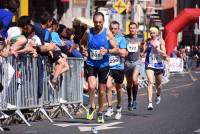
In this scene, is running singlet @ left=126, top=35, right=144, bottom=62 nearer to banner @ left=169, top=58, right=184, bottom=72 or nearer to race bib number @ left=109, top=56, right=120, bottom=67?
race bib number @ left=109, top=56, right=120, bottom=67

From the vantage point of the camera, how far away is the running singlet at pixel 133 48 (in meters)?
17.0

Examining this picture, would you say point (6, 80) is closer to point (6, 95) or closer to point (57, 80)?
point (6, 95)

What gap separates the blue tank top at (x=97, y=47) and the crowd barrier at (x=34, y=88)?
0.93 metres

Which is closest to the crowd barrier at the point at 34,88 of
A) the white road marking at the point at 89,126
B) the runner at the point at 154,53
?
the white road marking at the point at 89,126

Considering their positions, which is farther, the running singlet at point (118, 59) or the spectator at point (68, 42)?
the spectator at point (68, 42)

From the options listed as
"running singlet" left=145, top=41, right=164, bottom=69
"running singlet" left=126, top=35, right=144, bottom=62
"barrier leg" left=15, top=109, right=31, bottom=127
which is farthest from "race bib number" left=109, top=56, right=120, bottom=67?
"barrier leg" left=15, top=109, right=31, bottom=127

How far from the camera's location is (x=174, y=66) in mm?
50562

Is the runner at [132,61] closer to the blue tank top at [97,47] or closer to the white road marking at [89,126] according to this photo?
the blue tank top at [97,47]

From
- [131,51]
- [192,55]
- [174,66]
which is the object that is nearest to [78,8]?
[174,66]

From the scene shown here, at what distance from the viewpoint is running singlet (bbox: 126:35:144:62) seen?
16969mm

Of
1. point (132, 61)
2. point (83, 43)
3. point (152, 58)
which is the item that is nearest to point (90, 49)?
point (83, 43)

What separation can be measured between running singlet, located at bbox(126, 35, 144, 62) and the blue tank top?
283 centimetres

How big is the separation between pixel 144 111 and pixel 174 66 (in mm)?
34139

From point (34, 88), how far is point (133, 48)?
3.69 metres
